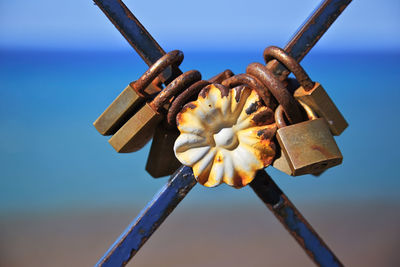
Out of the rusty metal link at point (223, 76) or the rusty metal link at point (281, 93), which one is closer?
the rusty metal link at point (281, 93)

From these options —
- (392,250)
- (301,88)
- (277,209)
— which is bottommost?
(392,250)

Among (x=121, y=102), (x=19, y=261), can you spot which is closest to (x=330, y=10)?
(x=121, y=102)

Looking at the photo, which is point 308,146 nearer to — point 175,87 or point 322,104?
point 322,104

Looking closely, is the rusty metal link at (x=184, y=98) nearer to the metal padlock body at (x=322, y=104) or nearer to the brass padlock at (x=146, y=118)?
the brass padlock at (x=146, y=118)

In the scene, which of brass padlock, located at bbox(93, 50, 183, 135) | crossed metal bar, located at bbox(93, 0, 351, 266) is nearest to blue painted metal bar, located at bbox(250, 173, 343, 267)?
crossed metal bar, located at bbox(93, 0, 351, 266)

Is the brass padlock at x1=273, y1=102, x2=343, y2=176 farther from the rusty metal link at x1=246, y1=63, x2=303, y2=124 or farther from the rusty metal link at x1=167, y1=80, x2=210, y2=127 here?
the rusty metal link at x1=167, y1=80, x2=210, y2=127

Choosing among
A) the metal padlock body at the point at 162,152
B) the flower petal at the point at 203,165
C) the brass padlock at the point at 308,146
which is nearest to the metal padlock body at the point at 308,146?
the brass padlock at the point at 308,146

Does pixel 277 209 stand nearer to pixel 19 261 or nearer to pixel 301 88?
pixel 301 88

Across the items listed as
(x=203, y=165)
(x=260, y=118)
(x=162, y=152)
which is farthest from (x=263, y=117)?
(x=162, y=152)
